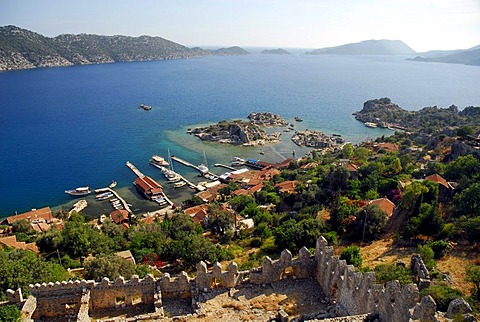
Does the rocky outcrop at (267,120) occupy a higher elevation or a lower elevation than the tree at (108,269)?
lower

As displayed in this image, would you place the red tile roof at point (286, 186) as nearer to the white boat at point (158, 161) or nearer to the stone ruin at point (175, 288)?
the white boat at point (158, 161)

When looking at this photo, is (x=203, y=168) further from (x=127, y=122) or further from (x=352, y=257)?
(x=352, y=257)

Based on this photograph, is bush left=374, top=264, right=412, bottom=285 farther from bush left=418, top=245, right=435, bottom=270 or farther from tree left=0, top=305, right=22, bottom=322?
tree left=0, top=305, right=22, bottom=322

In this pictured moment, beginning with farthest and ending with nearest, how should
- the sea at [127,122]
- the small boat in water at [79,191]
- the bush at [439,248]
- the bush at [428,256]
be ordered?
1. the sea at [127,122]
2. the small boat in water at [79,191]
3. the bush at [439,248]
4. the bush at [428,256]

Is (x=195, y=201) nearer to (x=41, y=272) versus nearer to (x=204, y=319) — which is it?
(x=41, y=272)

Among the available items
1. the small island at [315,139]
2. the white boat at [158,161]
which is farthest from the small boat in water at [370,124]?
the white boat at [158,161]
